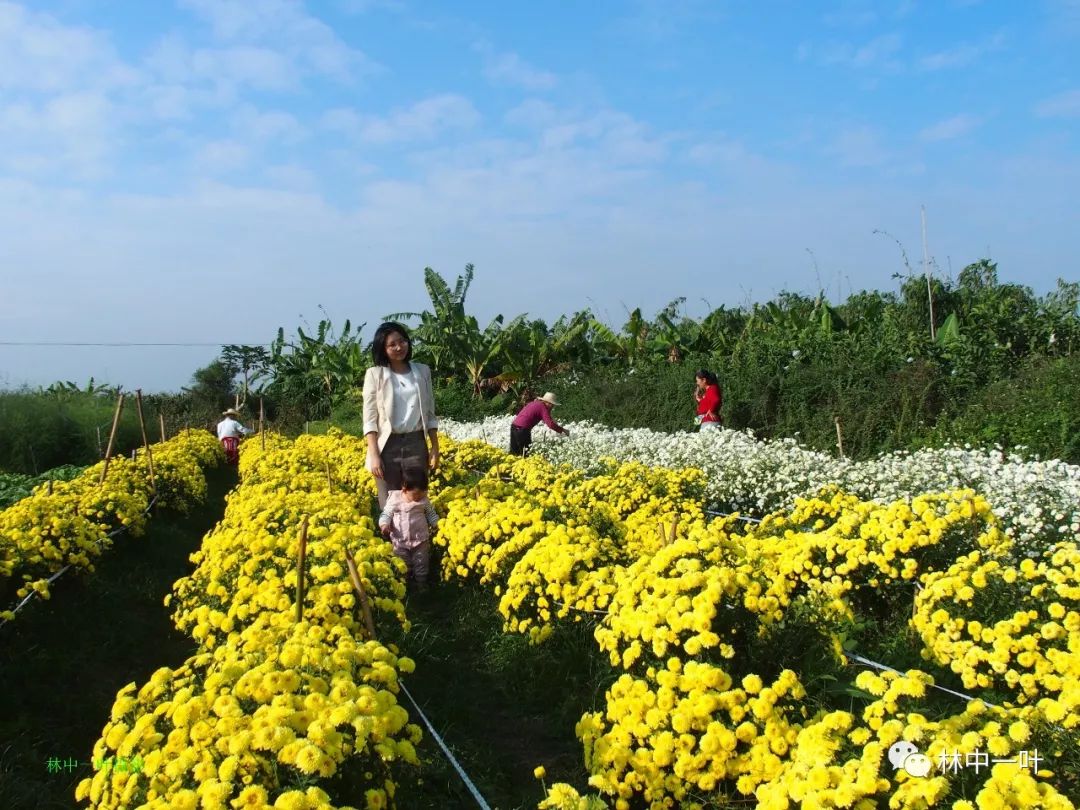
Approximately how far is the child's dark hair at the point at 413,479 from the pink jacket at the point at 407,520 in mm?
104

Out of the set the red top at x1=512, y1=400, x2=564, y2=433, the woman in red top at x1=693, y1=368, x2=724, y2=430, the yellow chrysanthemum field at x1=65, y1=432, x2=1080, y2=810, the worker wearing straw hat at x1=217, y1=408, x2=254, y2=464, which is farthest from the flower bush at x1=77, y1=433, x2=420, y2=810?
the worker wearing straw hat at x1=217, y1=408, x2=254, y2=464

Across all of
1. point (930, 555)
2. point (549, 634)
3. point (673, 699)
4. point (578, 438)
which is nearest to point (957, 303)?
point (578, 438)

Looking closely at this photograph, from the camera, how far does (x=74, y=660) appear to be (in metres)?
4.94

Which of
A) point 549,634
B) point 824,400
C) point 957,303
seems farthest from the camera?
point 957,303

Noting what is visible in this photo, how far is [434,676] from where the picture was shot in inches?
183

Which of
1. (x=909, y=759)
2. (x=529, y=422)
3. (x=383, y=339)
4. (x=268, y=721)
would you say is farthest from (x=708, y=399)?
(x=268, y=721)

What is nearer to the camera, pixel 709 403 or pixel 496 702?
pixel 496 702

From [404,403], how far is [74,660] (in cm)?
268

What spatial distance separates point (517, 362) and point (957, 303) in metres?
10.5

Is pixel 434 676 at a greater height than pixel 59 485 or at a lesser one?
lesser

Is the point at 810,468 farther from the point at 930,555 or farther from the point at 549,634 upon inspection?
the point at 549,634

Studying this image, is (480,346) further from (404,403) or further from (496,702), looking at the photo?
(496,702)

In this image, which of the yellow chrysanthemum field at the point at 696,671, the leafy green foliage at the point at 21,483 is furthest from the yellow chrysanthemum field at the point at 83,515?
the leafy green foliage at the point at 21,483

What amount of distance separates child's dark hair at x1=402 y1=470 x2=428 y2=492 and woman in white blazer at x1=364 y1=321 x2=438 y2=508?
0.11 ft
